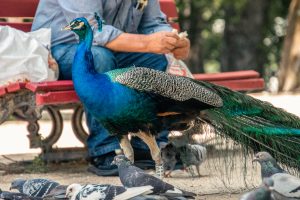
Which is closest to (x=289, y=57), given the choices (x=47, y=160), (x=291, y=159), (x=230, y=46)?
(x=230, y=46)

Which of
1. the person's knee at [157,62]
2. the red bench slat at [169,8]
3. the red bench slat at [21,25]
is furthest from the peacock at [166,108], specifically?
the red bench slat at [169,8]

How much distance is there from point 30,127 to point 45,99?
1.05 m

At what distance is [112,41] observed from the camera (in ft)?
23.6

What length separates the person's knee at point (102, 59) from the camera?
717 cm

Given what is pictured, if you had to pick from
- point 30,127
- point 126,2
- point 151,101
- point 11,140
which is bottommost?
point 11,140

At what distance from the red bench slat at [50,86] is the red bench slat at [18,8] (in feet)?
4.22

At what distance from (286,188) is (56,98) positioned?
2.55m

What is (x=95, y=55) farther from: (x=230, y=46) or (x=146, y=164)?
(x=230, y=46)

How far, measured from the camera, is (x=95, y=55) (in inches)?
283

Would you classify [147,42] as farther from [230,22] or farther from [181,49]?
[230,22]

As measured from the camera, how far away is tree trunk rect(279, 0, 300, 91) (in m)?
16.8

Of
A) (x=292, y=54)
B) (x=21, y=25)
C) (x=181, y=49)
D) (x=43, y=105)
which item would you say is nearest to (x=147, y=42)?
(x=181, y=49)

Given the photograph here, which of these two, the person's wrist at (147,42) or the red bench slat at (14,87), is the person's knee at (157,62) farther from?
the red bench slat at (14,87)

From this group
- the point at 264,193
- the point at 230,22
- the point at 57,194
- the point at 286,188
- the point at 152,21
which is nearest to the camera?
the point at 264,193
